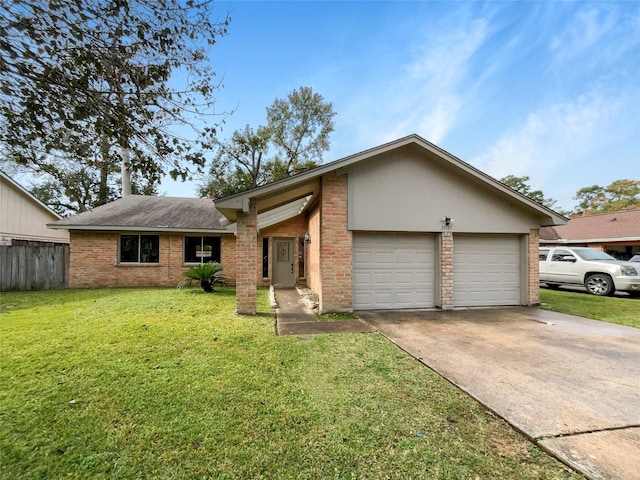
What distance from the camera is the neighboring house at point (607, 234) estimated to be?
17.8 meters

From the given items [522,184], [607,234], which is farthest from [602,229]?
[522,184]

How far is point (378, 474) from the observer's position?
7.07 ft

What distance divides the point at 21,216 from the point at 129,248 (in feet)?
23.6

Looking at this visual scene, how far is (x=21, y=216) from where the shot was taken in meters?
15.0

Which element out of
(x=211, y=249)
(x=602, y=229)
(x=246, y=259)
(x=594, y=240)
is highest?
(x=602, y=229)

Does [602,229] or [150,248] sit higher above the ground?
[602,229]

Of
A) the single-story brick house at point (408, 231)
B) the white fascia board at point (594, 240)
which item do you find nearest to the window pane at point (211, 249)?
the single-story brick house at point (408, 231)

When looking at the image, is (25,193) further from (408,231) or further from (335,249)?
(408,231)

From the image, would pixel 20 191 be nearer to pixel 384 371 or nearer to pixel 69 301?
pixel 69 301

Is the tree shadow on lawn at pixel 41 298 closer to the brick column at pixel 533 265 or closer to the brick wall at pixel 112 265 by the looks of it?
the brick wall at pixel 112 265

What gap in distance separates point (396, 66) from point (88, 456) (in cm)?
1165

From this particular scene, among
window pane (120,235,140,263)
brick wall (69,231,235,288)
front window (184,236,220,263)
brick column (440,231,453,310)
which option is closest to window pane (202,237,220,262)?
front window (184,236,220,263)

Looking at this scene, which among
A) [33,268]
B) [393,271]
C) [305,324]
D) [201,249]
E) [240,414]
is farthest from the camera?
[201,249]

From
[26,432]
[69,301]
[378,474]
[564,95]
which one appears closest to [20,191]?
[69,301]
